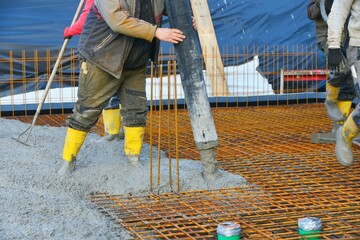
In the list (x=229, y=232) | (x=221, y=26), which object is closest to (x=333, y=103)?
(x=229, y=232)

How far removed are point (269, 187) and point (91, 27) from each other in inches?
55.4

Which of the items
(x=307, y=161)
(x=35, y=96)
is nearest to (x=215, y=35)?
(x=35, y=96)

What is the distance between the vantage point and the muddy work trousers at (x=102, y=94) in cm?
390

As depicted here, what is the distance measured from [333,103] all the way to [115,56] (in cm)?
236

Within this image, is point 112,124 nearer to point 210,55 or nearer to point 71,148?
point 71,148

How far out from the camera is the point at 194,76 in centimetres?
379

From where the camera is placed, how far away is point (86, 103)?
3.93 m

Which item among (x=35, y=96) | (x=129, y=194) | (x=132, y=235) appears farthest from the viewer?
(x=35, y=96)

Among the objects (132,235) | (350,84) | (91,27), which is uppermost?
(91,27)

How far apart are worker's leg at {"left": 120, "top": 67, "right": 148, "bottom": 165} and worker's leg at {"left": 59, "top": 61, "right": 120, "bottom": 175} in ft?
0.41

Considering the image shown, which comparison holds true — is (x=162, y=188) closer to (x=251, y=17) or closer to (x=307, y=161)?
(x=307, y=161)

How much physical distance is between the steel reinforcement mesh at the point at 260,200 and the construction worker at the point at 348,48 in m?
0.17

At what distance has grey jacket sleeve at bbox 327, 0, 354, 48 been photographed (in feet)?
13.4

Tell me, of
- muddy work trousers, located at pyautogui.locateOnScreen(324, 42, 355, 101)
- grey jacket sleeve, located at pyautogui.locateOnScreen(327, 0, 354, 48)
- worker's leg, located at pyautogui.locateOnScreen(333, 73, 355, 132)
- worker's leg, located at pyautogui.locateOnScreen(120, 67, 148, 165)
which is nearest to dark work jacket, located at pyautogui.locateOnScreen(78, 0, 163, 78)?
worker's leg, located at pyautogui.locateOnScreen(120, 67, 148, 165)
